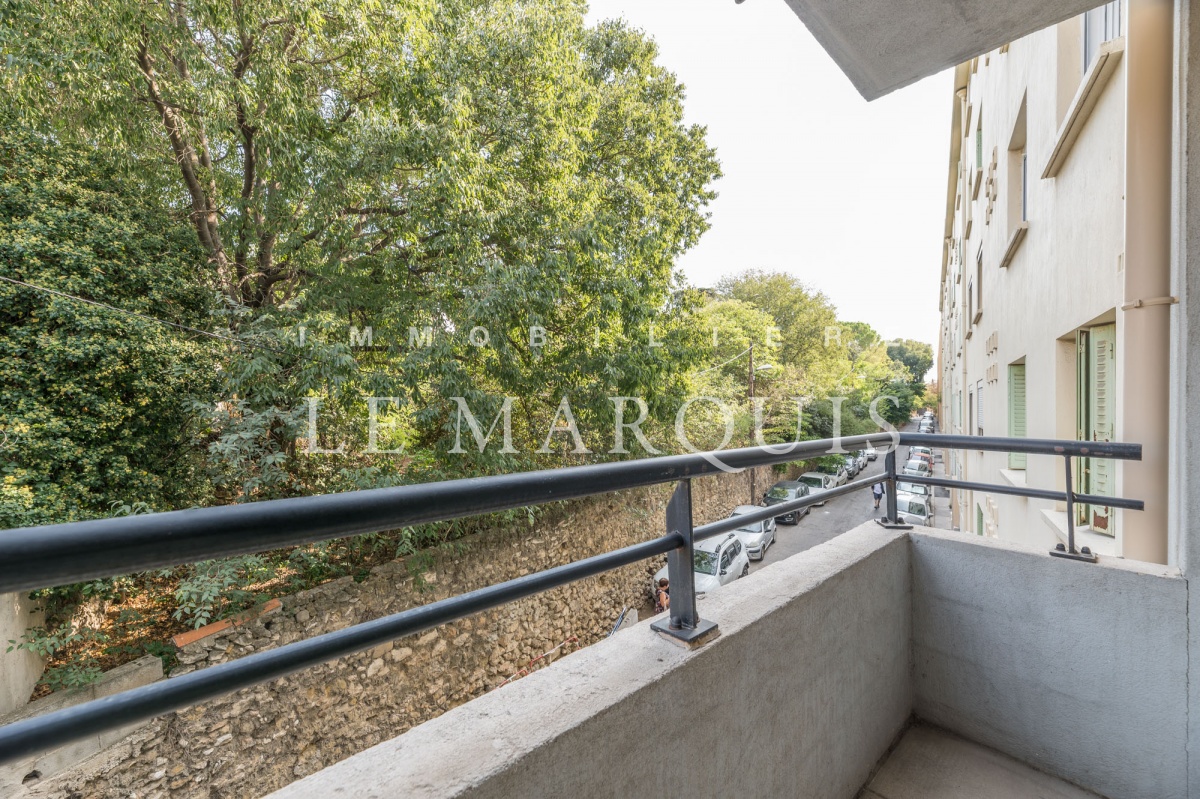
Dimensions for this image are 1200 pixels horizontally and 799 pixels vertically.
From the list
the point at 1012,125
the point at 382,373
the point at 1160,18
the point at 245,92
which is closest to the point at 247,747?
the point at 382,373

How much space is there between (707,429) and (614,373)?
21.0 ft

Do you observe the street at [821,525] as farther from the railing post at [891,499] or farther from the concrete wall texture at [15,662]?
the concrete wall texture at [15,662]

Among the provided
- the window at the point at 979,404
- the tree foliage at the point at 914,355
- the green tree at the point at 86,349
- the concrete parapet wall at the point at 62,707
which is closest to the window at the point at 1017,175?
the window at the point at 979,404

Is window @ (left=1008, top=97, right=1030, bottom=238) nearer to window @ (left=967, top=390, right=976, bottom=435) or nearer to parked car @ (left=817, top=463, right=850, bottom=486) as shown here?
window @ (left=967, top=390, right=976, bottom=435)

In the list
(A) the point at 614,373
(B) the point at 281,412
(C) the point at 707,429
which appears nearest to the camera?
(B) the point at 281,412

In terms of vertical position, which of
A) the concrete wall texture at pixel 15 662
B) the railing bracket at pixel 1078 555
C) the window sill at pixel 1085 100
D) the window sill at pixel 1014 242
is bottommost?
the concrete wall texture at pixel 15 662

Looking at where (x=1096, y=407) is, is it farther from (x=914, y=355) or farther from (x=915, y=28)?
(x=914, y=355)

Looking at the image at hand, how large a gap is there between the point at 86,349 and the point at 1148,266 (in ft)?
23.9

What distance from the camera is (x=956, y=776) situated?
165cm

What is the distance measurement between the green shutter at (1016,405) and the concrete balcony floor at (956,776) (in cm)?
378

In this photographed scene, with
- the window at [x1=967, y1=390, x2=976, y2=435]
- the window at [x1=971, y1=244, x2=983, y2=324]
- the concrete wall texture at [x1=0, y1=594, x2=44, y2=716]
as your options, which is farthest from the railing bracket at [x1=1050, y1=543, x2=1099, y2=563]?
the window at [x1=967, y1=390, x2=976, y2=435]

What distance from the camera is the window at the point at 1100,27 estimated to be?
2.39m

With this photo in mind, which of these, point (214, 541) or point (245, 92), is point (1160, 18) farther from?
point (245, 92)

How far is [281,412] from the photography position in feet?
18.4
